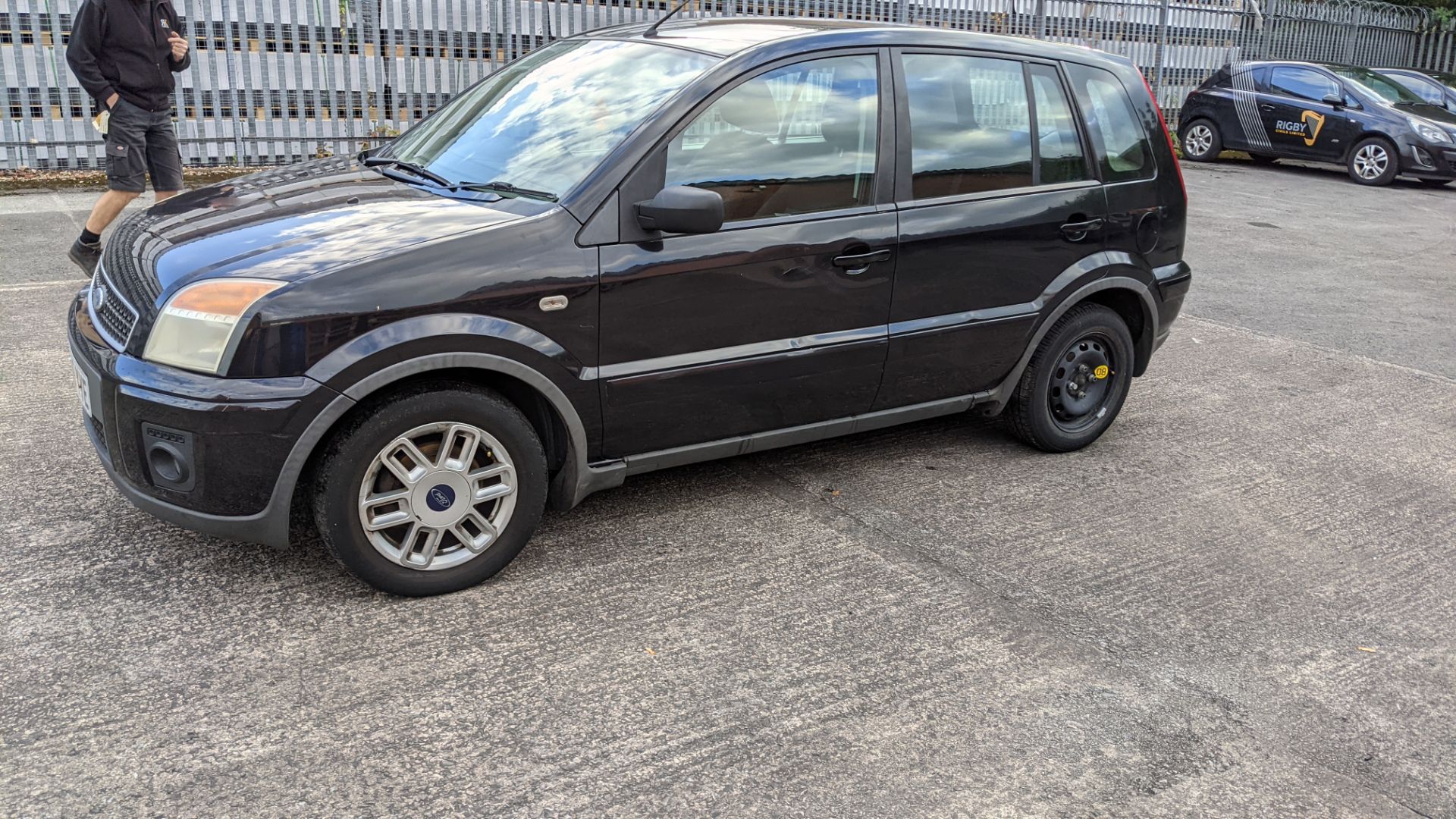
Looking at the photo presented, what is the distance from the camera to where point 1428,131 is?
50.2 ft

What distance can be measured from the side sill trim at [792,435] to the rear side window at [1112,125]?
113cm

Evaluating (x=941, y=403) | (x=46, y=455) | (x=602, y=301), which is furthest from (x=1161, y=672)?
(x=46, y=455)

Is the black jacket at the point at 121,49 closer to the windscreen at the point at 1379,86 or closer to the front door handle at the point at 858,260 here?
the front door handle at the point at 858,260

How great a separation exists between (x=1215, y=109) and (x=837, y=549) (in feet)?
49.0

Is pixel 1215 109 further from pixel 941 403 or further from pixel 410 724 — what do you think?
→ pixel 410 724

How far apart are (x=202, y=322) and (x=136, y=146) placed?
5063mm

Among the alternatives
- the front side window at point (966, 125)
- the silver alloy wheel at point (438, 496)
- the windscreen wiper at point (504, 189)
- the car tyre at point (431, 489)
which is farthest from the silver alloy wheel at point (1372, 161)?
the silver alloy wheel at point (438, 496)

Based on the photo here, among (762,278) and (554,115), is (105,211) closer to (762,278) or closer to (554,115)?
(554,115)

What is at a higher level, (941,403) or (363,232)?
(363,232)

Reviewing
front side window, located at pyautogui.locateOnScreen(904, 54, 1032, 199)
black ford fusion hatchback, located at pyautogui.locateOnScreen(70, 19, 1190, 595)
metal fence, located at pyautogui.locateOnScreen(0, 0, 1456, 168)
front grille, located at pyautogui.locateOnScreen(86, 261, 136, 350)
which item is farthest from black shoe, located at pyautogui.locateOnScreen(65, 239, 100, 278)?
front side window, located at pyautogui.locateOnScreen(904, 54, 1032, 199)

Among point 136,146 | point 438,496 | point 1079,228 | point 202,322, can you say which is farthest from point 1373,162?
point 202,322

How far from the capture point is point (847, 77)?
4379 millimetres

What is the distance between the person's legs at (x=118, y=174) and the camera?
7523 mm

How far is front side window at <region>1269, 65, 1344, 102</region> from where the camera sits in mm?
15828
